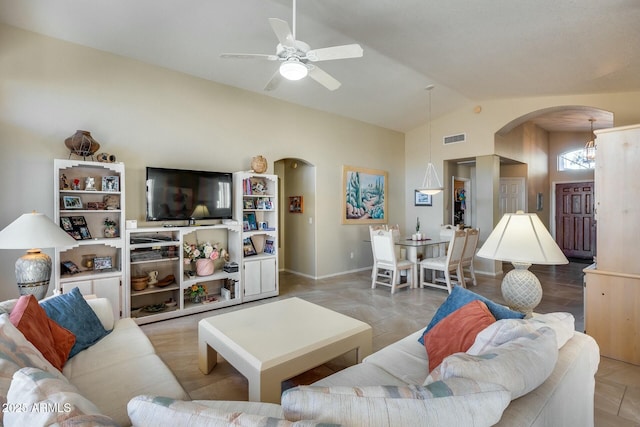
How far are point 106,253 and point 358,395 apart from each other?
3.75 m

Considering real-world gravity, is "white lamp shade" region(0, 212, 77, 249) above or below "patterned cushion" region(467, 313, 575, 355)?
above

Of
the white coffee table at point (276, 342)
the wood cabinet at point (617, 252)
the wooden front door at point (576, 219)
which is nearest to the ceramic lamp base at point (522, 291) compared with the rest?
the white coffee table at point (276, 342)

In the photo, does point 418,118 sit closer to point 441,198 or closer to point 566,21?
point 441,198

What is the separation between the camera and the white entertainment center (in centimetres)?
324

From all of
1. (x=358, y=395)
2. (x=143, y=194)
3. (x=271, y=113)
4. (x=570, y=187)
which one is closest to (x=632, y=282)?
(x=358, y=395)

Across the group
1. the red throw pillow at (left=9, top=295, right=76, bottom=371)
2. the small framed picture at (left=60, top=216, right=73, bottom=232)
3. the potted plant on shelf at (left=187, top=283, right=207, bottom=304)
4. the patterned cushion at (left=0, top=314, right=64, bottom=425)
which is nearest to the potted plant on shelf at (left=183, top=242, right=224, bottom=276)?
the potted plant on shelf at (left=187, top=283, right=207, bottom=304)

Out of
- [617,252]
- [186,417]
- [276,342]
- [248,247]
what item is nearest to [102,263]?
[248,247]

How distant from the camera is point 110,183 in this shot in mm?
3389

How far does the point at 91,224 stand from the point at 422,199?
6.04 m

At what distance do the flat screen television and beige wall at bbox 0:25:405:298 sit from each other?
0.85 ft

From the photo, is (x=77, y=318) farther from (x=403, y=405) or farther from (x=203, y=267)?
(x=403, y=405)

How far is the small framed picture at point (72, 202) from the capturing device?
3.17 meters

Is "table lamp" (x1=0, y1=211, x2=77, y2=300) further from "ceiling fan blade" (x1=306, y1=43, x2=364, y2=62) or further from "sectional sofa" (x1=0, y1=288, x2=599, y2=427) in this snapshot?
"ceiling fan blade" (x1=306, y1=43, x2=364, y2=62)

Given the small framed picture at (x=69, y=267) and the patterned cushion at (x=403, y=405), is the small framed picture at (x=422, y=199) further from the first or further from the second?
the patterned cushion at (x=403, y=405)
